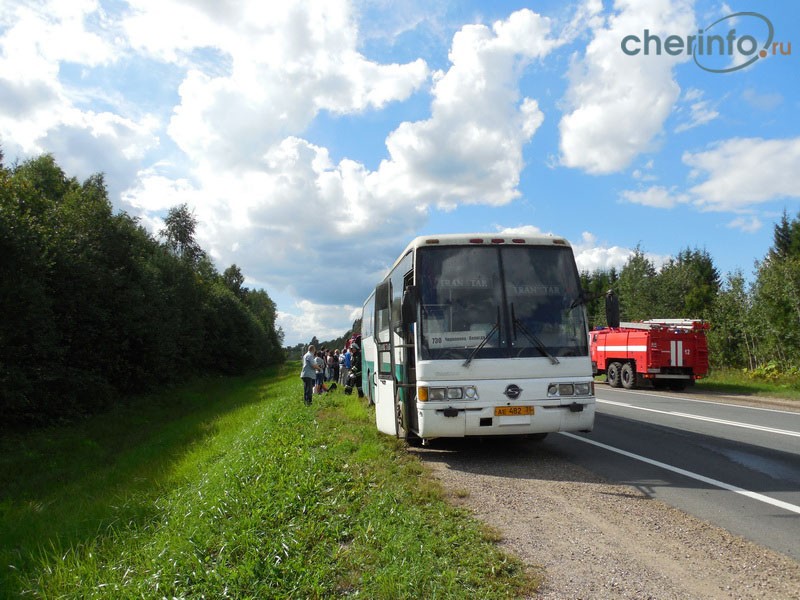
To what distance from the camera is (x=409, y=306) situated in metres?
7.71

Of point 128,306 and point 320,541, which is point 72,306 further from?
point 320,541

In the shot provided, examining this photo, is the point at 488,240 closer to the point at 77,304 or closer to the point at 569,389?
the point at 569,389

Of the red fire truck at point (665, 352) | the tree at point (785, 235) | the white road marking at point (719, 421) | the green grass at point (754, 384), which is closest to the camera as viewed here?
the white road marking at point (719, 421)

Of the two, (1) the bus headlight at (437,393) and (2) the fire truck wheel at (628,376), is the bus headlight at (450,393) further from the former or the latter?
(2) the fire truck wheel at (628,376)

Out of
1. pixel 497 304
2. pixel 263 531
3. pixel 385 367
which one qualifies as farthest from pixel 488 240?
pixel 263 531

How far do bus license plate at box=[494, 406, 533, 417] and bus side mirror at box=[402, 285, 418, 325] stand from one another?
1.65 meters

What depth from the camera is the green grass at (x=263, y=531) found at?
163 inches

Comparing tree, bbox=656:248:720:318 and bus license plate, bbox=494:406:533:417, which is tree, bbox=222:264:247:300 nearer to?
tree, bbox=656:248:720:318

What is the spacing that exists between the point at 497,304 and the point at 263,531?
14.3 feet

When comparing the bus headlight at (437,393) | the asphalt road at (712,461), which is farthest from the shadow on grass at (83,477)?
the asphalt road at (712,461)

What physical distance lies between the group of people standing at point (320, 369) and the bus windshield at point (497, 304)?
897 centimetres

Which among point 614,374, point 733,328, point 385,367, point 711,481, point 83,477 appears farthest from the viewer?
point 733,328

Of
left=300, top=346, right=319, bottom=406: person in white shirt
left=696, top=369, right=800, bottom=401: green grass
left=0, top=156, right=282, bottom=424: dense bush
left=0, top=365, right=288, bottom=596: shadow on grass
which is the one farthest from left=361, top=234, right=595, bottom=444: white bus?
left=696, top=369, right=800, bottom=401: green grass

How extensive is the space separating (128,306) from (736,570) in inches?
946
